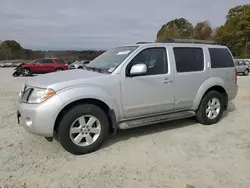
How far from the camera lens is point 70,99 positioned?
3.34 metres

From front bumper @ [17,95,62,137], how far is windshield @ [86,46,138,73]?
1096mm

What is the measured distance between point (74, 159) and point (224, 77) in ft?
12.4

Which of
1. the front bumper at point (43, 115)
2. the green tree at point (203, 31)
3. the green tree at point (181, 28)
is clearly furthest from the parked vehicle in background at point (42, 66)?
the green tree at point (203, 31)

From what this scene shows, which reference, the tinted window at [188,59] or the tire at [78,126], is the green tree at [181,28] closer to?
the tinted window at [188,59]

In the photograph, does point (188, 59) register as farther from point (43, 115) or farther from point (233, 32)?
point (233, 32)

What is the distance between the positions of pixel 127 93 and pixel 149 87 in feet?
1.51

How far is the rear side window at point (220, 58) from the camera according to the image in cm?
496

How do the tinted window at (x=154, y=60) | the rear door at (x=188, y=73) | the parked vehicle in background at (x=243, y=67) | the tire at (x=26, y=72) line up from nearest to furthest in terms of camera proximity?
the tinted window at (x=154, y=60)
the rear door at (x=188, y=73)
the tire at (x=26, y=72)
the parked vehicle in background at (x=243, y=67)

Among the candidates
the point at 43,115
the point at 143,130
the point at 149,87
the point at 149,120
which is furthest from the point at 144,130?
the point at 43,115

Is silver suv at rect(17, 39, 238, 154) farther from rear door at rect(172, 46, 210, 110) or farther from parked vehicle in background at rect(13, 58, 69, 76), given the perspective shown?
parked vehicle in background at rect(13, 58, 69, 76)

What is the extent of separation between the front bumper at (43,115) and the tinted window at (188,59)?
8.02 ft

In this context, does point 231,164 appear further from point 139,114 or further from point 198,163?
point 139,114

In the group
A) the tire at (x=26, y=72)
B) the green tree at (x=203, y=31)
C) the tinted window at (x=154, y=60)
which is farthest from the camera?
the green tree at (x=203, y=31)

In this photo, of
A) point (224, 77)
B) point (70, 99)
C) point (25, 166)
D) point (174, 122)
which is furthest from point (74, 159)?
point (224, 77)
